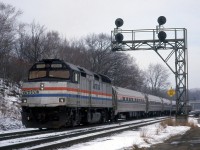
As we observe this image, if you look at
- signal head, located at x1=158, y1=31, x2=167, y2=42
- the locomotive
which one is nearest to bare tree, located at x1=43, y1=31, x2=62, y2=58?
signal head, located at x1=158, y1=31, x2=167, y2=42

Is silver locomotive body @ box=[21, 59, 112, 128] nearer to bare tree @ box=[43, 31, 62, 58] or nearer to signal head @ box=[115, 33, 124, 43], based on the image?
signal head @ box=[115, 33, 124, 43]

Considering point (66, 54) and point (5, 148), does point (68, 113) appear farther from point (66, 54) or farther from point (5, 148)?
point (66, 54)

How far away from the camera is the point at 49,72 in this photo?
75.8 ft

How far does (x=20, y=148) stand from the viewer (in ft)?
44.2

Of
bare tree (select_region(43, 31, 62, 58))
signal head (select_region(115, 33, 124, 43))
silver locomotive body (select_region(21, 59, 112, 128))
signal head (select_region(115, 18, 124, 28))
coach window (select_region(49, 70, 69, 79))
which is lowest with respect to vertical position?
silver locomotive body (select_region(21, 59, 112, 128))

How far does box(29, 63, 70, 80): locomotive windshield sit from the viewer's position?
23.0 meters

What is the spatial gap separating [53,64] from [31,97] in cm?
248

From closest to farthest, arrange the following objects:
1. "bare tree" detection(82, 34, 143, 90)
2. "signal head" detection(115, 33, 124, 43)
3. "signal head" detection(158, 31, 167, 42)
Result: "signal head" detection(115, 33, 124, 43) → "signal head" detection(158, 31, 167, 42) → "bare tree" detection(82, 34, 143, 90)

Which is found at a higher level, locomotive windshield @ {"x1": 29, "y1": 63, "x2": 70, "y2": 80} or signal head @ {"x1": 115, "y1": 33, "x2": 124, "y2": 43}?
signal head @ {"x1": 115, "y1": 33, "x2": 124, "y2": 43}

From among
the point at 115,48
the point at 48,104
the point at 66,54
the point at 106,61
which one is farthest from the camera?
the point at 106,61

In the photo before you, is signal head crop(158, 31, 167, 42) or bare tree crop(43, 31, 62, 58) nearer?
signal head crop(158, 31, 167, 42)

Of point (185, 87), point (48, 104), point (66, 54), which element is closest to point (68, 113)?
point (48, 104)

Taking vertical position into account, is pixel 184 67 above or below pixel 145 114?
above

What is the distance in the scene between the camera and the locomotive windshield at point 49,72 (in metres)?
23.0
